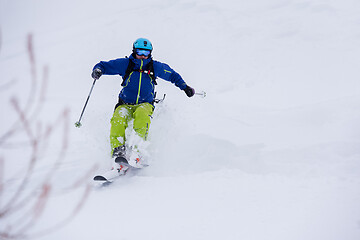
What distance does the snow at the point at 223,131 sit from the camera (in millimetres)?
3100

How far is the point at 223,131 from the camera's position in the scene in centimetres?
524

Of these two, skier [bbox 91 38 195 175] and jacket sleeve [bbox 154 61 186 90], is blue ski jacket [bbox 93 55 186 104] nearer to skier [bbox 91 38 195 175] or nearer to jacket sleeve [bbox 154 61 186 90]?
skier [bbox 91 38 195 175]

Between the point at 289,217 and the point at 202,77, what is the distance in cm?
609

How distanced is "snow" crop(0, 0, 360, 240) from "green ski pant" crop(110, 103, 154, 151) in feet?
1.59

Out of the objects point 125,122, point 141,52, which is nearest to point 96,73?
point 141,52

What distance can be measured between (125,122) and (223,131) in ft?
5.15

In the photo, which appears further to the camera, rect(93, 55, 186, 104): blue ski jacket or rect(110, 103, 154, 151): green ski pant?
rect(93, 55, 186, 104): blue ski jacket

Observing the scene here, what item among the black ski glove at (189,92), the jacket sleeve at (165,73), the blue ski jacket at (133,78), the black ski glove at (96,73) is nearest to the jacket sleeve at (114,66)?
the blue ski jacket at (133,78)

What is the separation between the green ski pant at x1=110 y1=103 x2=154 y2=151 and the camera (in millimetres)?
4535

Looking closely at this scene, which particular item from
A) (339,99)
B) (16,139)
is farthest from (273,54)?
(16,139)

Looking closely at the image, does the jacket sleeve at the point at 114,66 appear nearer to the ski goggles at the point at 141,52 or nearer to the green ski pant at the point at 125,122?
the ski goggles at the point at 141,52

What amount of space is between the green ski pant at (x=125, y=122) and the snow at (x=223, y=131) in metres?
0.49

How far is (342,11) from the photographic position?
32.8 ft

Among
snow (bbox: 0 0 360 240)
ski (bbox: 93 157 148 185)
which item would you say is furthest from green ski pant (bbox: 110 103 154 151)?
snow (bbox: 0 0 360 240)
